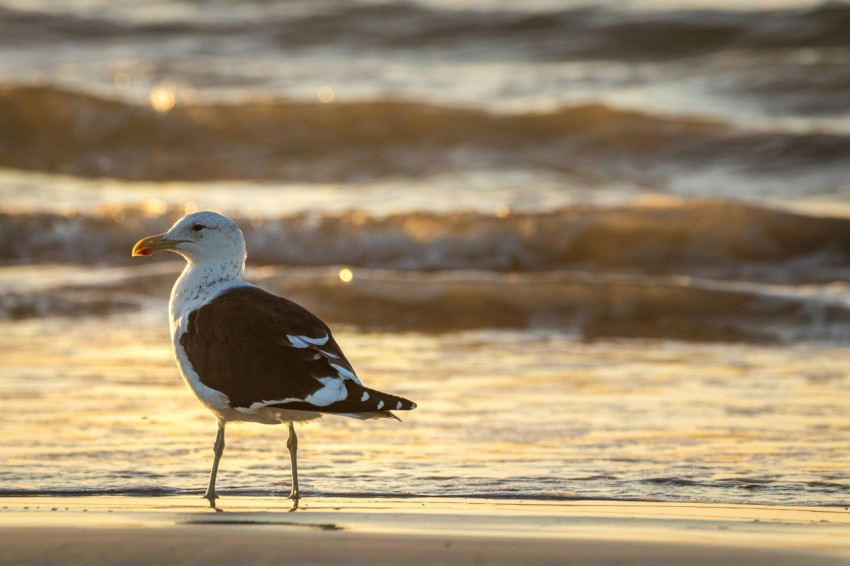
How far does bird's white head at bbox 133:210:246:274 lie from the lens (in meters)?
4.80

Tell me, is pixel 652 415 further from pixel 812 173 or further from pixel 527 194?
pixel 812 173

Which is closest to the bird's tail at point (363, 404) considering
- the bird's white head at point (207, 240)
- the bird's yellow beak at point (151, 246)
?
the bird's white head at point (207, 240)

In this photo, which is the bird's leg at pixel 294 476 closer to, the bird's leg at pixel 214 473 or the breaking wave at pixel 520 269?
the bird's leg at pixel 214 473

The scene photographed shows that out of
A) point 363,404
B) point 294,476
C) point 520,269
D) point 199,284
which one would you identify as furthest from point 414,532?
point 520,269

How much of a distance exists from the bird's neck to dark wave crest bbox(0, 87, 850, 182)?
838 centimetres

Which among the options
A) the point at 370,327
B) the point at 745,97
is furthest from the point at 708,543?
the point at 745,97

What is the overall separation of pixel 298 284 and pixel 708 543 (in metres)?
5.23

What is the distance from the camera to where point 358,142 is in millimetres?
14266

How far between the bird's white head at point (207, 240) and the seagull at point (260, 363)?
0.10 metres

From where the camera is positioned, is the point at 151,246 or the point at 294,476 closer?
the point at 294,476

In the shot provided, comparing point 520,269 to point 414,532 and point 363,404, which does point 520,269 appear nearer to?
point 363,404

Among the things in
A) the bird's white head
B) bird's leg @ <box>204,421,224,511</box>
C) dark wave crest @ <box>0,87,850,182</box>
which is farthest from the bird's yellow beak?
dark wave crest @ <box>0,87,850,182</box>

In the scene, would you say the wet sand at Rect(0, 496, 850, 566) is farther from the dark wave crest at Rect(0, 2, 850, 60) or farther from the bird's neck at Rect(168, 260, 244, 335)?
the dark wave crest at Rect(0, 2, 850, 60)

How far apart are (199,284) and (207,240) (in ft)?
0.53
